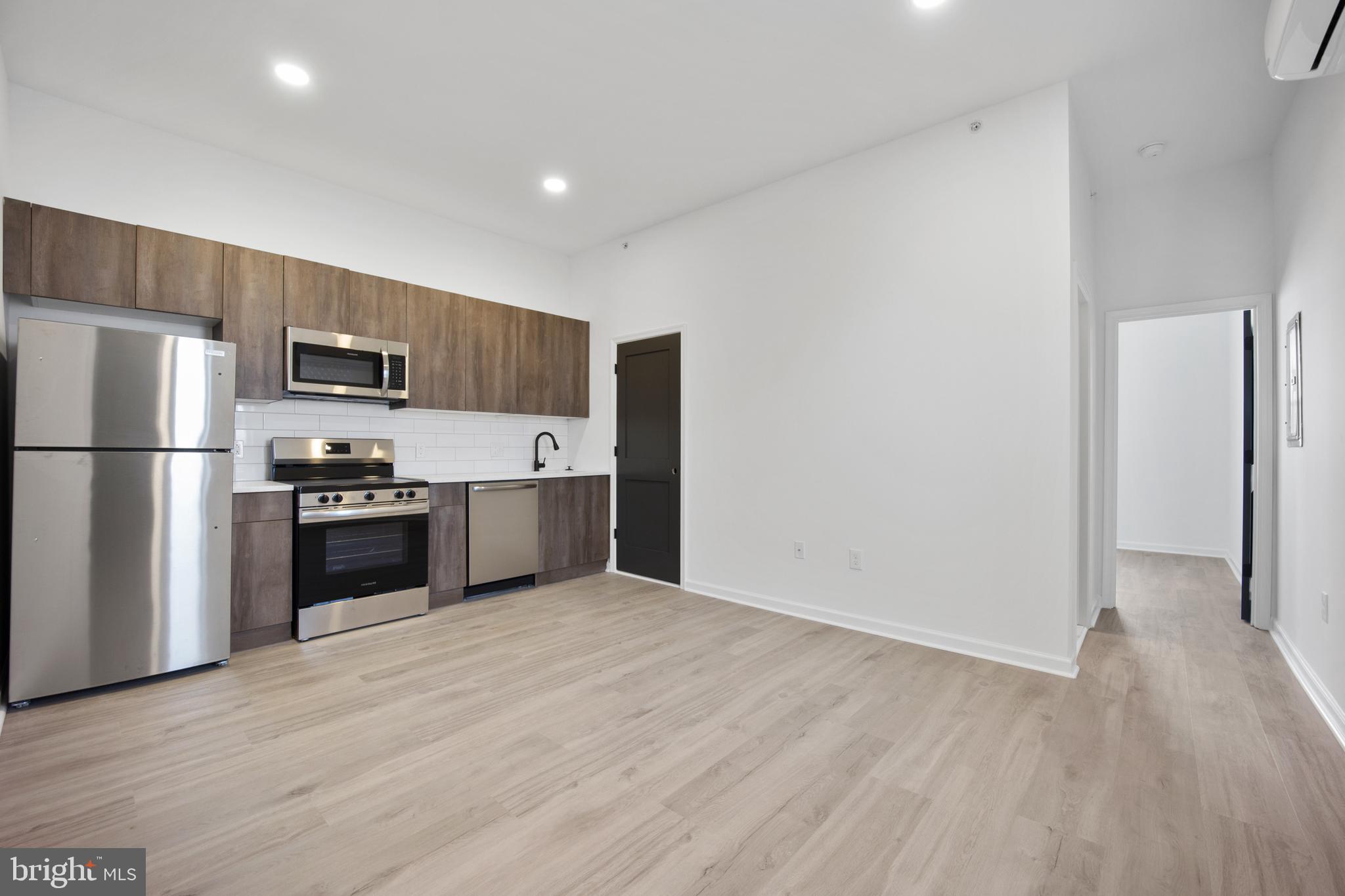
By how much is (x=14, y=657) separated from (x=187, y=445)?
1081 millimetres

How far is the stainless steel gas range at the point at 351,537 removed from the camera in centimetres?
353

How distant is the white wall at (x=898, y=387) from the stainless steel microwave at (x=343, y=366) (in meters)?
2.11

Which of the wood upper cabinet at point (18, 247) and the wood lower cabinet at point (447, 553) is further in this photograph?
the wood lower cabinet at point (447, 553)

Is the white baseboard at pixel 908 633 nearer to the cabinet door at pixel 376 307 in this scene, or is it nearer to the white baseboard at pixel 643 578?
the white baseboard at pixel 643 578

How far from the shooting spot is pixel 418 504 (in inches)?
159

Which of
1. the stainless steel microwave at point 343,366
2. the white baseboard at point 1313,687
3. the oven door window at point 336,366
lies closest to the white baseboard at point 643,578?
the stainless steel microwave at point 343,366

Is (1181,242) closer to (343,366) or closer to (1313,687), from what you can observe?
(1313,687)

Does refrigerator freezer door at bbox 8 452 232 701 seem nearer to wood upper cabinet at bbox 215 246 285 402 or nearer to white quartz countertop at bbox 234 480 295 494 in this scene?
white quartz countertop at bbox 234 480 295 494

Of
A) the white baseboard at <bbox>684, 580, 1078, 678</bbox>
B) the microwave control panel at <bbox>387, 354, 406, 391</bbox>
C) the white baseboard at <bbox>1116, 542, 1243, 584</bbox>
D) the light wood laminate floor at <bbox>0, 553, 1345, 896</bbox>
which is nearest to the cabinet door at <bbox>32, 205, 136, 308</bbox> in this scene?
the microwave control panel at <bbox>387, 354, 406, 391</bbox>

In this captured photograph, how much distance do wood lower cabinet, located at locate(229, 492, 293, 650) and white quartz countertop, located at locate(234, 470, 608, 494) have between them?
53 millimetres

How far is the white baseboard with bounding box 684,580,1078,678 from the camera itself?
305 centimetres

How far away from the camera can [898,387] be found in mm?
3598

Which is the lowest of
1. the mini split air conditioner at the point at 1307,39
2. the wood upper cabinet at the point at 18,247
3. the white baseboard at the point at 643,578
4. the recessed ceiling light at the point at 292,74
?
the white baseboard at the point at 643,578

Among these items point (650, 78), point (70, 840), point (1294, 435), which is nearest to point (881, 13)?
point (650, 78)
